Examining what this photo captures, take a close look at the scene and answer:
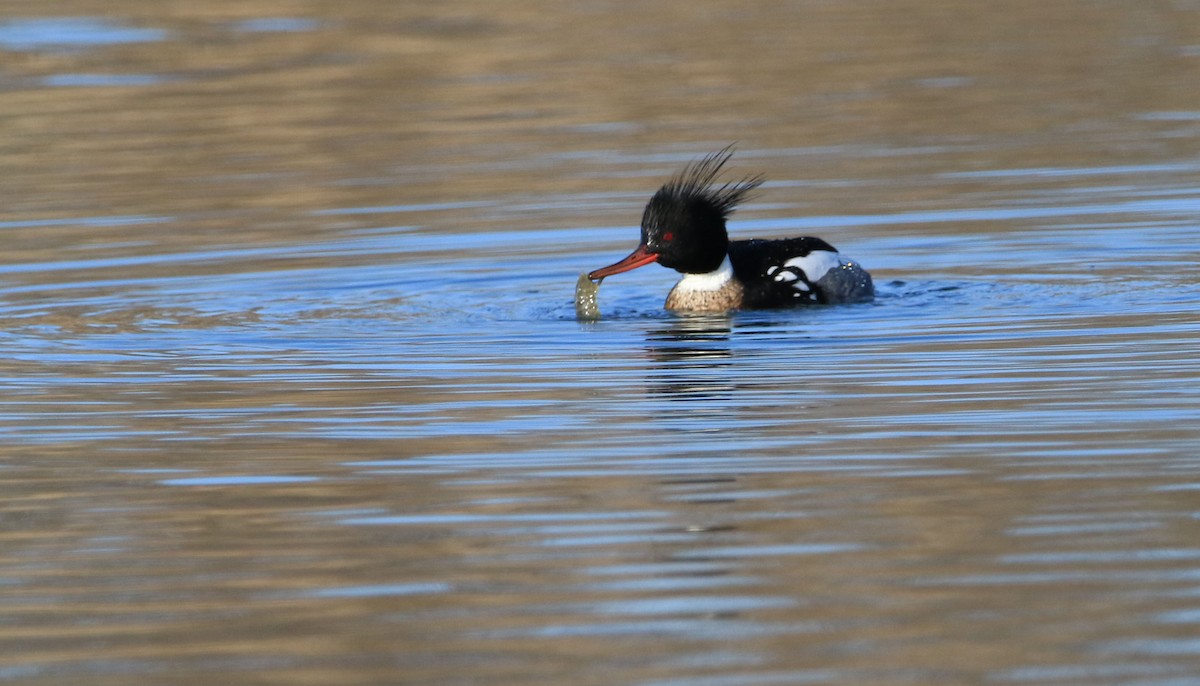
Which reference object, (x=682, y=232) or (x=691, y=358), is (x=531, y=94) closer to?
(x=682, y=232)

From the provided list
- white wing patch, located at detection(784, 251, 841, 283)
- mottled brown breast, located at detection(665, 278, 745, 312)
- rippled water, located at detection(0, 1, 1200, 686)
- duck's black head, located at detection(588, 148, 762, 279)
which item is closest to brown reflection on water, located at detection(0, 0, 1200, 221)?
rippled water, located at detection(0, 1, 1200, 686)

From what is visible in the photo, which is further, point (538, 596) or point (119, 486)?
point (119, 486)

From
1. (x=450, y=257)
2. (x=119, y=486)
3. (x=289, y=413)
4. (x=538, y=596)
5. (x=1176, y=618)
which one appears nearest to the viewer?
(x=1176, y=618)

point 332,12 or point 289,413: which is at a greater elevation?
point 332,12

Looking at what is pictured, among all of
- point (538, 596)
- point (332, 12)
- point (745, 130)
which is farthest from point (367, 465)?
point (332, 12)

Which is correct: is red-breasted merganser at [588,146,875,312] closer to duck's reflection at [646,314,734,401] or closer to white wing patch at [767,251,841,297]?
white wing patch at [767,251,841,297]

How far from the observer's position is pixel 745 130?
65.2ft

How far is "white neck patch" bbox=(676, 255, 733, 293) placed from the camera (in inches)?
493

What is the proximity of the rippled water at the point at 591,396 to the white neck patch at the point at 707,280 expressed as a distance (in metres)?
0.29

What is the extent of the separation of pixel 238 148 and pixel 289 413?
1112 cm

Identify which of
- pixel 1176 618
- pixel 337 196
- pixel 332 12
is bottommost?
pixel 1176 618

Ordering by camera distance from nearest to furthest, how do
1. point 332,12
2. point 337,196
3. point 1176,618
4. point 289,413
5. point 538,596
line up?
1. point 1176,618
2. point 538,596
3. point 289,413
4. point 337,196
5. point 332,12

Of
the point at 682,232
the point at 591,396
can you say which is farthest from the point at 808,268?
the point at 591,396

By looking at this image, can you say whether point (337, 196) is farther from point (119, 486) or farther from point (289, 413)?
point (119, 486)
